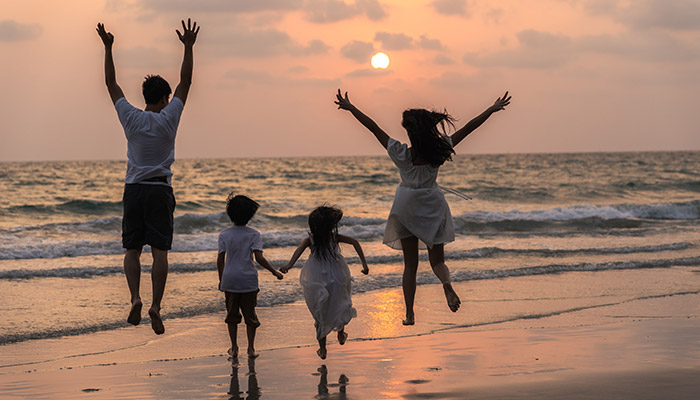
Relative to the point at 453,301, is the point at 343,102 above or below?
above

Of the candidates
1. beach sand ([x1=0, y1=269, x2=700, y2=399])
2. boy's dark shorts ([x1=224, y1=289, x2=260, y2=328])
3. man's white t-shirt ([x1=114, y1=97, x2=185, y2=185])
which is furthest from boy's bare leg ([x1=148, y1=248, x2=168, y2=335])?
boy's dark shorts ([x1=224, y1=289, x2=260, y2=328])

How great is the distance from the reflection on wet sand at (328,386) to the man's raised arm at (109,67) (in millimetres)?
2803

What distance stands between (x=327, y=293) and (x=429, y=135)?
5.52 feet

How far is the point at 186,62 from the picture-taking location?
6.32m

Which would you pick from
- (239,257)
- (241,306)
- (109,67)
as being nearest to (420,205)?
(239,257)

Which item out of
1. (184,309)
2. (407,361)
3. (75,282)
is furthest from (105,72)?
(75,282)

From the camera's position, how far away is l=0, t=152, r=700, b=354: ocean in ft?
35.9

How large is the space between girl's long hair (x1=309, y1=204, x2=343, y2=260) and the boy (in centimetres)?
51

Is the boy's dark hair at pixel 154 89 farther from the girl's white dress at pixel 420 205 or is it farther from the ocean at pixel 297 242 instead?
the ocean at pixel 297 242

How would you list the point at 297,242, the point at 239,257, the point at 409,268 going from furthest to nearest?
1. the point at 297,242
2. the point at 409,268
3. the point at 239,257

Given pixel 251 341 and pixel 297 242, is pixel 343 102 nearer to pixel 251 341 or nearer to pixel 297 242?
pixel 251 341

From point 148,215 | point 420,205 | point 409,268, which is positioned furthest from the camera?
point 409,268

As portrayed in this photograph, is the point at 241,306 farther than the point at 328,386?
Yes

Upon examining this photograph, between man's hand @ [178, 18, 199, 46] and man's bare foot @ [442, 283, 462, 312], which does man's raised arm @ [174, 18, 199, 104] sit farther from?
man's bare foot @ [442, 283, 462, 312]
